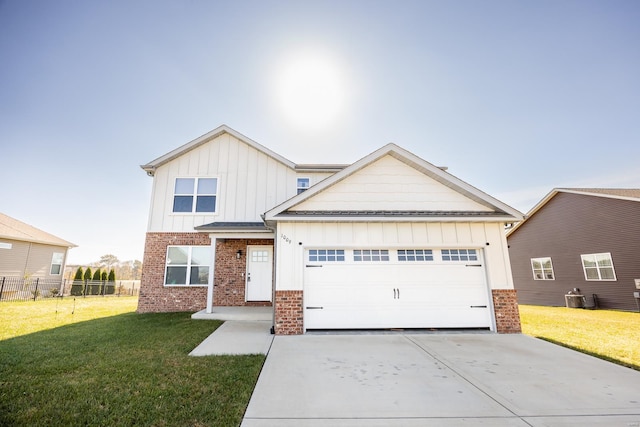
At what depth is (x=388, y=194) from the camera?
8.10 meters

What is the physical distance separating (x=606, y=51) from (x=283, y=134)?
40.8 ft

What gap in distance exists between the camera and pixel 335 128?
1165cm

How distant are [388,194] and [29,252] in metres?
23.9

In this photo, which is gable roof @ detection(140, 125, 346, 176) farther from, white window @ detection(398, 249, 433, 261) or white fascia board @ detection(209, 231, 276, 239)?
white window @ detection(398, 249, 433, 261)

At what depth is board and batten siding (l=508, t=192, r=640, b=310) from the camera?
1241cm

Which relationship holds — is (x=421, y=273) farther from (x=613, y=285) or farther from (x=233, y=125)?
(x=613, y=285)

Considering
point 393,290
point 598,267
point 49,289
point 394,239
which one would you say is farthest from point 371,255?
point 49,289

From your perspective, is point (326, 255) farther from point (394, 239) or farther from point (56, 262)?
point (56, 262)

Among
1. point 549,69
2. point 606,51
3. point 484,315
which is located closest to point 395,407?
point 484,315

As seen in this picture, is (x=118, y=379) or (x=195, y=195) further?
(x=195, y=195)

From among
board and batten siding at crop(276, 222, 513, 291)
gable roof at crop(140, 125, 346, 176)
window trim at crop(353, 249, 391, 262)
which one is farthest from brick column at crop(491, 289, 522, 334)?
gable roof at crop(140, 125, 346, 176)

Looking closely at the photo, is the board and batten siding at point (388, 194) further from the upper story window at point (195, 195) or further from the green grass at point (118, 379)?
the upper story window at point (195, 195)

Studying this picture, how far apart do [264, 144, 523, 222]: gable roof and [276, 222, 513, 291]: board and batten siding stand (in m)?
0.31

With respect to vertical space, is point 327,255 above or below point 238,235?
below
